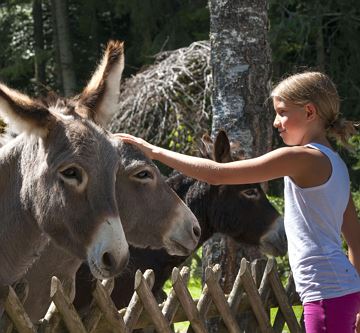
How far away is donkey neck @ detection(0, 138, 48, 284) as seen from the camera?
4.51m

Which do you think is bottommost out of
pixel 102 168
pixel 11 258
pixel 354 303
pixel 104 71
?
pixel 354 303

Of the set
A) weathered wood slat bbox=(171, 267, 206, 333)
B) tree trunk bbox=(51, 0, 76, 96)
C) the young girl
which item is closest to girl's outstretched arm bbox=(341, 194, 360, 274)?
the young girl

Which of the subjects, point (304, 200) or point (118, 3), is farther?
point (118, 3)

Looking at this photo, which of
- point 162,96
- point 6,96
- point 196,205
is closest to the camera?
point 6,96

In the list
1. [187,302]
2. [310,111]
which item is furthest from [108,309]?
[310,111]

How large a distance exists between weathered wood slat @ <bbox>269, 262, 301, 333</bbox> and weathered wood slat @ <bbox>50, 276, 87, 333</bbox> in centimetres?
188

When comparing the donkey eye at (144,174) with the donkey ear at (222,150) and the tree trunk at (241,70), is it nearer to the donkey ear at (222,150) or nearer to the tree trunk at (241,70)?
the donkey ear at (222,150)

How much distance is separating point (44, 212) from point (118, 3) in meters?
15.3

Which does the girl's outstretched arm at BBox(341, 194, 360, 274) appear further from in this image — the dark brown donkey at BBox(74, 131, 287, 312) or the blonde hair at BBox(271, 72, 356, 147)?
the dark brown donkey at BBox(74, 131, 287, 312)

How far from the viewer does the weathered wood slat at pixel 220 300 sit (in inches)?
206

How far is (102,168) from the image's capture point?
4.34 meters

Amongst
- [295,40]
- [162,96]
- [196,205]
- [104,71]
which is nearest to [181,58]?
[162,96]

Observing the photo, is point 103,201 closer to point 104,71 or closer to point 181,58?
point 104,71

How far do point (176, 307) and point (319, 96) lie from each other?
4.66 ft
